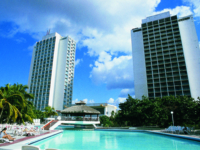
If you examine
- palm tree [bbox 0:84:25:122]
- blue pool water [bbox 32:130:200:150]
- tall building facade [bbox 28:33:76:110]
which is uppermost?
tall building facade [bbox 28:33:76:110]

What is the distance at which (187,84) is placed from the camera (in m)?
47.3

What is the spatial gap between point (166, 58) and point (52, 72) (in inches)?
1784

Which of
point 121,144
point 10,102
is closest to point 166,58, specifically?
point 121,144

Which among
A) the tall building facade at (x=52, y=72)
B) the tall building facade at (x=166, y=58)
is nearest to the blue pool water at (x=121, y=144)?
the tall building facade at (x=166, y=58)

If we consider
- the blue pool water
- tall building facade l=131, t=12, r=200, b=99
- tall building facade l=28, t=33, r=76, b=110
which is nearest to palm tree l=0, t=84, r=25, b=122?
the blue pool water

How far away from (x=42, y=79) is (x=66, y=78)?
406 inches

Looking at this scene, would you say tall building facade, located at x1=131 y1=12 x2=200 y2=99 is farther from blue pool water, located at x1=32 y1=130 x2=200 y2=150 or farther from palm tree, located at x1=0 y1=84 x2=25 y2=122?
palm tree, located at x1=0 y1=84 x2=25 y2=122

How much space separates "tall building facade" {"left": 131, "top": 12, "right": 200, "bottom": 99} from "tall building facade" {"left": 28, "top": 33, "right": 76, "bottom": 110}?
3059cm

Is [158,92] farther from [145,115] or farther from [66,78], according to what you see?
[66,78]

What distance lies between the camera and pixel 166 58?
171 ft

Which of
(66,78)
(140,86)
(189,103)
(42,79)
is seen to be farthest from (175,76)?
(42,79)

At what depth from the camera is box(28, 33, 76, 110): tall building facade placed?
Result: 210ft

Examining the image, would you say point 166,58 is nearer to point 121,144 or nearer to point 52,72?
point 52,72

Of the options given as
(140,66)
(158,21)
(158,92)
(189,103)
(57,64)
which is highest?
(158,21)
